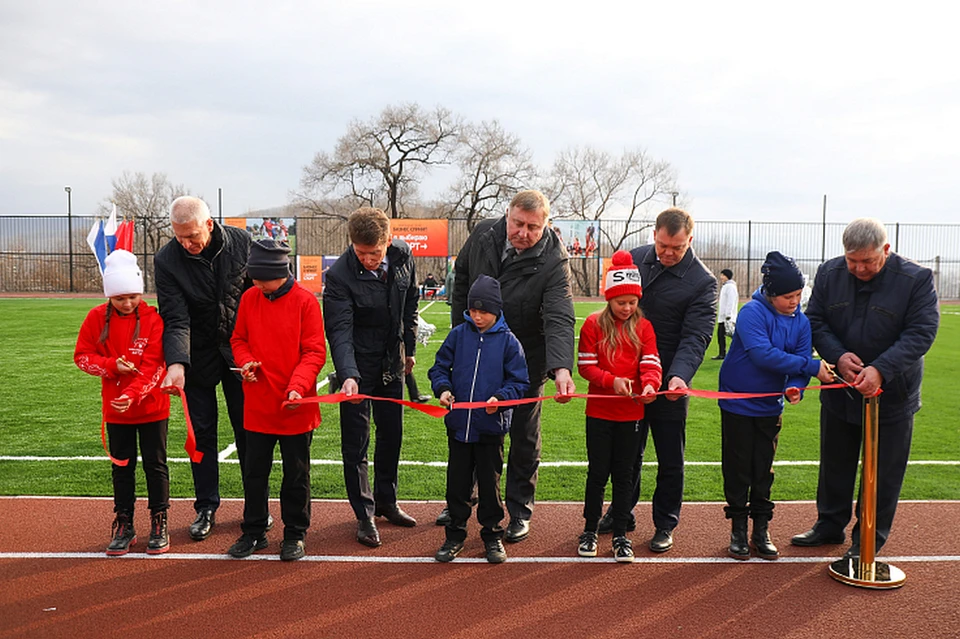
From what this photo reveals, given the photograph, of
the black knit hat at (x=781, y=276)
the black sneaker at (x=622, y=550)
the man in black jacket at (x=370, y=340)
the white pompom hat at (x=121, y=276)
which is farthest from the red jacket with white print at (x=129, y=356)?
the black knit hat at (x=781, y=276)

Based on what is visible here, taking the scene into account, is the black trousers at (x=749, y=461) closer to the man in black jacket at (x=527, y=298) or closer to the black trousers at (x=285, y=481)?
the man in black jacket at (x=527, y=298)

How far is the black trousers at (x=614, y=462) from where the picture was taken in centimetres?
460

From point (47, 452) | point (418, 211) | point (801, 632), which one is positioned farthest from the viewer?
point (418, 211)

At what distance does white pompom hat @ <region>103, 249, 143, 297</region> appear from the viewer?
14.5ft

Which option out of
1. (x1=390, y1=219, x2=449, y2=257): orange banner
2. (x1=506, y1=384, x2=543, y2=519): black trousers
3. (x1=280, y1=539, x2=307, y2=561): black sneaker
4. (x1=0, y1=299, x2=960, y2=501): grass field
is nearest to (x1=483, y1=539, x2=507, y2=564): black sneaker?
(x1=506, y1=384, x2=543, y2=519): black trousers

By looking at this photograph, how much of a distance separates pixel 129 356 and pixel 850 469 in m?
4.70

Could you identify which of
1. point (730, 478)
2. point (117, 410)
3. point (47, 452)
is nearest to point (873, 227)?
point (730, 478)

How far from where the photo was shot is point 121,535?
15.0 feet

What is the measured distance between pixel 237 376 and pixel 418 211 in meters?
51.0

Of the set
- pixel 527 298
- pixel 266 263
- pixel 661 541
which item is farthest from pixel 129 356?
pixel 661 541

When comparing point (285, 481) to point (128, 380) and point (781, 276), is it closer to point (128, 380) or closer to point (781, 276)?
point (128, 380)

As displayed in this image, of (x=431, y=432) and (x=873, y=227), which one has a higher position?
(x=873, y=227)

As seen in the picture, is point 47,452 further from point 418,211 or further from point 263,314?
point 418,211

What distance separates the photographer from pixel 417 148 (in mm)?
51094
